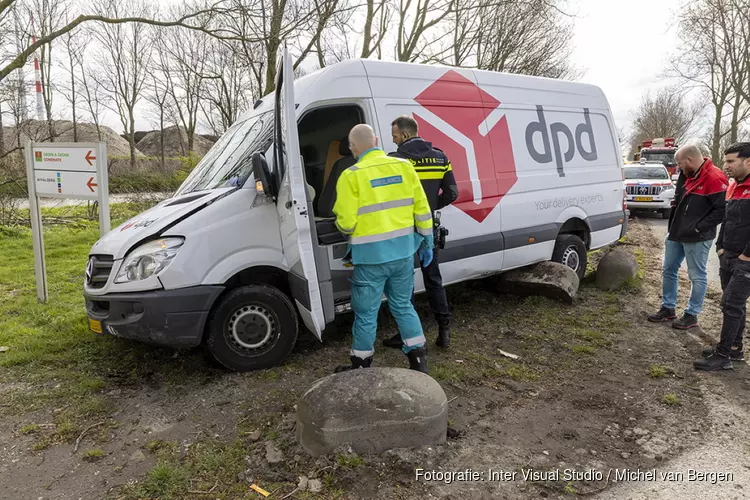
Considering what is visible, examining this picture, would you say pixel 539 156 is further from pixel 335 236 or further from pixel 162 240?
pixel 162 240

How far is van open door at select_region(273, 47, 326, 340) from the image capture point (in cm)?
334

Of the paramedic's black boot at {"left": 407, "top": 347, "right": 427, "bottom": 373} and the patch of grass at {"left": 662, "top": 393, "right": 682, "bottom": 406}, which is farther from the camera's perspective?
the paramedic's black boot at {"left": 407, "top": 347, "right": 427, "bottom": 373}

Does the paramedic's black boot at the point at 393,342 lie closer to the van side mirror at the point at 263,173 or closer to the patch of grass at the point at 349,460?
the van side mirror at the point at 263,173

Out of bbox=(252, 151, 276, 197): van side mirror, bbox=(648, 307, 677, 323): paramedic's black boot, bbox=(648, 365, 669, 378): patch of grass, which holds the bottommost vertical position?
bbox=(648, 365, 669, 378): patch of grass

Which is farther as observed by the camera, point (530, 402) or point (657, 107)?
point (657, 107)

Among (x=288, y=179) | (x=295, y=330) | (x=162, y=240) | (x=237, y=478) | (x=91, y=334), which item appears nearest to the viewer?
(x=237, y=478)

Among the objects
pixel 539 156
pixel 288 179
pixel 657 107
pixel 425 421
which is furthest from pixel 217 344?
pixel 657 107

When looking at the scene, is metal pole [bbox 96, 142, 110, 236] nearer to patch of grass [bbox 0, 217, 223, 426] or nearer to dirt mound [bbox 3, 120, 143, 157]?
patch of grass [bbox 0, 217, 223, 426]

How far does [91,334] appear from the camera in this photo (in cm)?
501

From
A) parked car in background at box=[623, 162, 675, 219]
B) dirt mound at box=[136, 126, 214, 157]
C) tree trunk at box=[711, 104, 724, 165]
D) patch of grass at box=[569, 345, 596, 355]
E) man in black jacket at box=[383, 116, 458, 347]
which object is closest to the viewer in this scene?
man in black jacket at box=[383, 116, 458, 347]

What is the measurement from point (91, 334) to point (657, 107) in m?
58.6

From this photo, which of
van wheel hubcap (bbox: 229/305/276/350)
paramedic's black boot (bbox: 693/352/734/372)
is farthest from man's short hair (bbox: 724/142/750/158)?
van wheel hubcap (bbox: 229/305/276/350)

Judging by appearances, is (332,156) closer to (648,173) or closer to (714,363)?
(714,363)

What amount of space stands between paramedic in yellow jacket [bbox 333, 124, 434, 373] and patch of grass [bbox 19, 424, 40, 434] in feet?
6.99
